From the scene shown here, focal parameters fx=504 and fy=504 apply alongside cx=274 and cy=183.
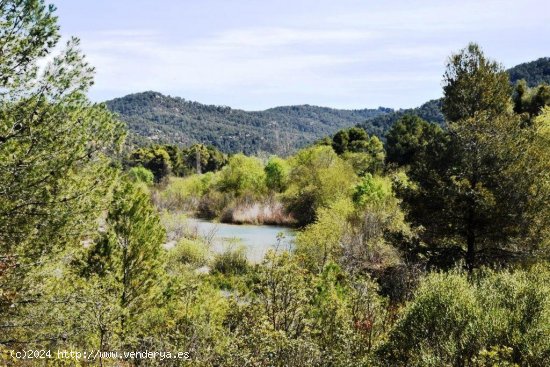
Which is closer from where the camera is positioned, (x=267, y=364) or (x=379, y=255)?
(x=267, y=364)

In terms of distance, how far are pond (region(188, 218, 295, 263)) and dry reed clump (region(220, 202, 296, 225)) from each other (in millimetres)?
765

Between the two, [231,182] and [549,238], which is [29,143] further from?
[231,182]

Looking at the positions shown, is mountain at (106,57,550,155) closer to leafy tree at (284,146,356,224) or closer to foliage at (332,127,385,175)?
foliage at (332,127,385,175)

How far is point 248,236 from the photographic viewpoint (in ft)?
115

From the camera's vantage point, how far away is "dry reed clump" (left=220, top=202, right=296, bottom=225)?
41053 mm

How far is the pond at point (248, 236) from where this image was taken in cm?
2611

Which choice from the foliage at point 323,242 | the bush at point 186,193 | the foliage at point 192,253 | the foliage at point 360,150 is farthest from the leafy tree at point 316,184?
the bush at point 186,193

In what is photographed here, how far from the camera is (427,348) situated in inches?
316

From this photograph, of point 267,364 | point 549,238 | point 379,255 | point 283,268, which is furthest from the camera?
point 379,255

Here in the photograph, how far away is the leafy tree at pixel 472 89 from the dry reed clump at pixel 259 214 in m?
21.9

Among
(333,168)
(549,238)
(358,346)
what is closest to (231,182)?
(333,168)

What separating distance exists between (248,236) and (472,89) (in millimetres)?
19754

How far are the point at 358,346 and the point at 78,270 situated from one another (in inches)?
242

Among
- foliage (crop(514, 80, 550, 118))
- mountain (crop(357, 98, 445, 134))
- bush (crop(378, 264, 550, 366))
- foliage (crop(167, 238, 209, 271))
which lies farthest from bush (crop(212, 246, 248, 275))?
mountain (crop(357, 98, 445, 134))
